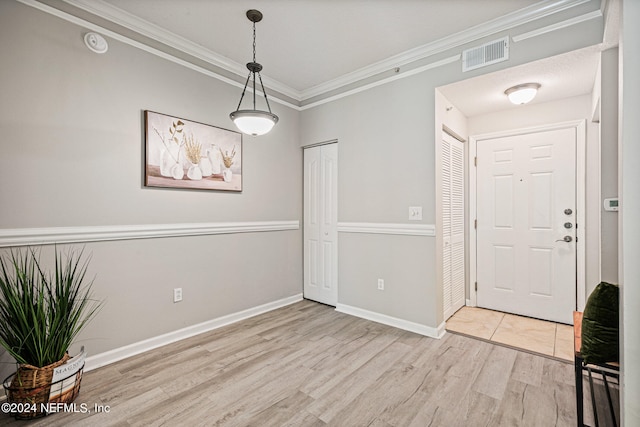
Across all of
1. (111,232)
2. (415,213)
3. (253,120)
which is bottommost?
(111,232)

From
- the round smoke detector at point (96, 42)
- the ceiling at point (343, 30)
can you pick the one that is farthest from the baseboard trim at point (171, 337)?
the ceiling at point (343, 30)

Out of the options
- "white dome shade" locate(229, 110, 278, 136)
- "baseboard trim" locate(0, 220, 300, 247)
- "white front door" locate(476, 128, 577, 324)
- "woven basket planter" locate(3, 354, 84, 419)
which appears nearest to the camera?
"woven basket planter" locate(3, 354, 84, 419)

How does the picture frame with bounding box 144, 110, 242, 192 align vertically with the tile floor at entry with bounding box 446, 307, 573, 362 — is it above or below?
above

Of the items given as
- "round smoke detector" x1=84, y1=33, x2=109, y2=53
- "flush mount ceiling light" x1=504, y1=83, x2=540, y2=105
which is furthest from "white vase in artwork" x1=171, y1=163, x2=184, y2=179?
"flush mount ceiling light" x1=504, y1=83, x2=540, y2=105

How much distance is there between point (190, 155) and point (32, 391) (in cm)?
196

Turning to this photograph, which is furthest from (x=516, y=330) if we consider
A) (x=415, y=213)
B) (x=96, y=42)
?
(x=96, y=42)

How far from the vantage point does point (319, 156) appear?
12.6ft

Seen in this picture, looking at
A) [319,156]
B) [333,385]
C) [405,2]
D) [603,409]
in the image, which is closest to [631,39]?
[405,2]

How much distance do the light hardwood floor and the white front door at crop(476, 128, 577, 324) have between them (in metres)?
1.01

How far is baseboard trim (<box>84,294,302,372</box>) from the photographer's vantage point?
2.26m

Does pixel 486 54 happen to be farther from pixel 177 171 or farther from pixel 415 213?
pixel 177 171

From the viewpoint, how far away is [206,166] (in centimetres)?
291

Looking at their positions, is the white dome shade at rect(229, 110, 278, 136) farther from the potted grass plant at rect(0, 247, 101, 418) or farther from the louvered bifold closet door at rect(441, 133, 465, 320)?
the louvered bifold closet door at rect(441, 133, 465, 320)

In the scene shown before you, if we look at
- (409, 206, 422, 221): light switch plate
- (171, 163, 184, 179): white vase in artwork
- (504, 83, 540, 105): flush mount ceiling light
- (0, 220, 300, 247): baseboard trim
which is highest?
(504, 83, 540, 105): flush mount ceiling light
